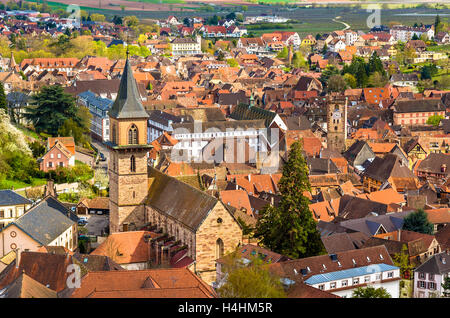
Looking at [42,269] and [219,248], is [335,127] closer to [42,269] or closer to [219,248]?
[219,248]

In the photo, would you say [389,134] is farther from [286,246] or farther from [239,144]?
[286,246]

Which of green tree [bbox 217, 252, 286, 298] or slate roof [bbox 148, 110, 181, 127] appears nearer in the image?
green tree [bbox 217, 252, 286, 298]

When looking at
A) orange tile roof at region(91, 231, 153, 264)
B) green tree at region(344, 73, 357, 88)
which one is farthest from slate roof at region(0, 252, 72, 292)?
green tree at region(344, 73, 357, 88)

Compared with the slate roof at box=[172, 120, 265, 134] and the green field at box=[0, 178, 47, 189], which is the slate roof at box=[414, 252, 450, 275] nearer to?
the green field at box=[0, 178, 47, 189]

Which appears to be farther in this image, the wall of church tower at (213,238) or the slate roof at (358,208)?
the slate roof at (358,208)

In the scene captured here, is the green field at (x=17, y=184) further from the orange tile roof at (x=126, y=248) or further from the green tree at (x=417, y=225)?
the green tree at (x=417, y=225)

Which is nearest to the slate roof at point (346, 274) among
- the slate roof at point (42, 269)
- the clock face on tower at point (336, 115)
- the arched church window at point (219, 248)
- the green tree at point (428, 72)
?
the arched church window at point (219, 248)
